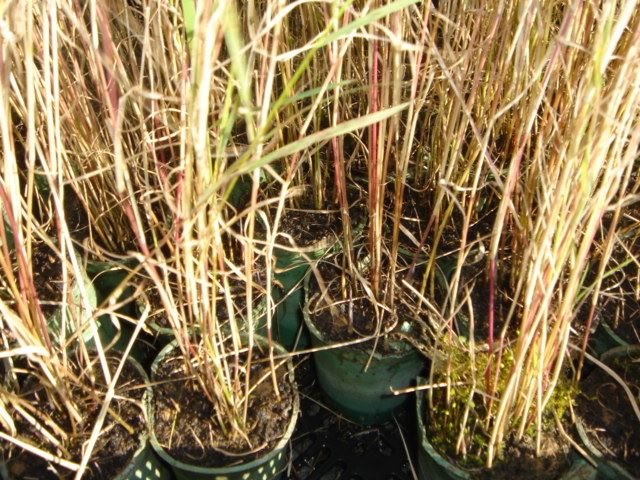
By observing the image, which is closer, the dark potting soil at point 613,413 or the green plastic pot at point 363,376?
the dark potting soil at point 613,413

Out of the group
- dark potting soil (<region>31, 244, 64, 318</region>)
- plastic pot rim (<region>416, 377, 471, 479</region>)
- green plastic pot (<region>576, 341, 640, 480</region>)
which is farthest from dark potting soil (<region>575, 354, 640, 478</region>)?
dark potting soil (<region>31, 244, 64, 318</region>)

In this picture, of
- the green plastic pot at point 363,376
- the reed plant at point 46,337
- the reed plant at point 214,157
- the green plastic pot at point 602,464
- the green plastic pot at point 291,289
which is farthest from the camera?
the green plastic pot at point 291,289

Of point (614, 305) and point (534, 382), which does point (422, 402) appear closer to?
point (534, 382)

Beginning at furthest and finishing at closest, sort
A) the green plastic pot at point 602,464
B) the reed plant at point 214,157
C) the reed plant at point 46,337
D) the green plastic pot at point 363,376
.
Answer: the green plastic pot at point 363,376 → the green plastic pot at point 602,464 → the reed plant at point 46,337 → the reed plant at point 214,157

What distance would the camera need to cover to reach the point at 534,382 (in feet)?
2.07

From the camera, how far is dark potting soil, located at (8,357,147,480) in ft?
2.31

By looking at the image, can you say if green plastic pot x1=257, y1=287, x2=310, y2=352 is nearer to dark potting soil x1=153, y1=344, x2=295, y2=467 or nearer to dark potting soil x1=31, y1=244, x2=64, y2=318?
dark potting soil x1=153, y1=344, x2=295, y2=467

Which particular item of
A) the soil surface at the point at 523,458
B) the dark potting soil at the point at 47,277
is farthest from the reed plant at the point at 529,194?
the dark potting soil at the point at 47,277

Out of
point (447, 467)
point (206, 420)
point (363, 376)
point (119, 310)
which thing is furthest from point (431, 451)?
point (119, 310)

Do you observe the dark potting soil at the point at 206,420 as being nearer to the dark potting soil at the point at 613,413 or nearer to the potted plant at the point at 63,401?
the potted plant at the point at 63,401

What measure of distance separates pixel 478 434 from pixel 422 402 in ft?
0.26

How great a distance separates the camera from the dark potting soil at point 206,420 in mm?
730

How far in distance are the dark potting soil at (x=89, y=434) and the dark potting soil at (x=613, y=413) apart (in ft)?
1.80

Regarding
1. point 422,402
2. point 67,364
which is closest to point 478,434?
point 422,402
